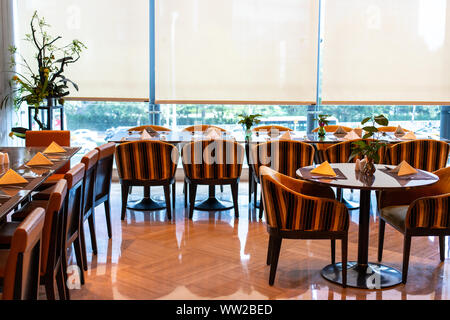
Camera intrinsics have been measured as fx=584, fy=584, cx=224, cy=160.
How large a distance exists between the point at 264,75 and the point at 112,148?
11.4ft

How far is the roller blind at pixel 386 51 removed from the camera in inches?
312

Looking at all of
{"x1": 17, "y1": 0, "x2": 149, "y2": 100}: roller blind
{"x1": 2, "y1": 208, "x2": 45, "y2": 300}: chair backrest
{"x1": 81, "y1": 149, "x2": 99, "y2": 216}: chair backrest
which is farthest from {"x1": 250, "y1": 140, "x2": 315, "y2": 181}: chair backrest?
{"x1": 2, "y1": 208, "x2": 45, "y2": 300}: chair backrest

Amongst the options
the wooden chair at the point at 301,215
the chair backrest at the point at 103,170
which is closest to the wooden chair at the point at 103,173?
the chair backrest at the point at 103,170

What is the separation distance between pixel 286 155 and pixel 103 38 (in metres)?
3.34

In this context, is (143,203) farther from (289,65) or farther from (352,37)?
(352,37)

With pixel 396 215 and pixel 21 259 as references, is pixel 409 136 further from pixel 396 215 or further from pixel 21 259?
pixel 21 259

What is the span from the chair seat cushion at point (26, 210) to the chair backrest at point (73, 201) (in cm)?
42

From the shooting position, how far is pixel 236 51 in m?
7.96

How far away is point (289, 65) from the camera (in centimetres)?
801

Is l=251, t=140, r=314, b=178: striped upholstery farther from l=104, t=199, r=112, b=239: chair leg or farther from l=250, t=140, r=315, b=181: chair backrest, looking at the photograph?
l=104, t=199, r=112, b=239: chair leg

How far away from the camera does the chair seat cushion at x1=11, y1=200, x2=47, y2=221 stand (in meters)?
4.14

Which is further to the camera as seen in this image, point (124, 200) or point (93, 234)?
point (124, 200)

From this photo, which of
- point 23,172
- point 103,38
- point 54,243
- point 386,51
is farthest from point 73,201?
point 386,51

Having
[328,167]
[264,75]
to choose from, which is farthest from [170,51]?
[328,167]
